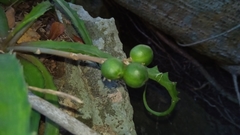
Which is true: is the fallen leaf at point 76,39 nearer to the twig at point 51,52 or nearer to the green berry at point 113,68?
the twig at point 51,52

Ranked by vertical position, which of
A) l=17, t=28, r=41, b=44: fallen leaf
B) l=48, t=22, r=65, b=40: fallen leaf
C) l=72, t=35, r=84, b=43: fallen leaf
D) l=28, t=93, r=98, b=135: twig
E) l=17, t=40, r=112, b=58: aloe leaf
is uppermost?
l=17, t=40, r=112, b=58: aloe leaf

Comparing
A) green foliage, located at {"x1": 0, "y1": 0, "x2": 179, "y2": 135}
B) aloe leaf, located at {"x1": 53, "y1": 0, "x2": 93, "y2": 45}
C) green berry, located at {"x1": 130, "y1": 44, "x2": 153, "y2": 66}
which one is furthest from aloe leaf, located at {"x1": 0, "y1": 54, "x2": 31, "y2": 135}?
aloe leaf, located at {"x1": 53, "y1": 0, "x2": 93, "y2": 45}

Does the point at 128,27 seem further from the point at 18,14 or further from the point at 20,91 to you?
the point at 20,91

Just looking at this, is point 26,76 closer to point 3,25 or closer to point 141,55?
point 3,25

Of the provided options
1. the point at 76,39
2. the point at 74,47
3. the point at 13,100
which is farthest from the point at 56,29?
the point at 13,100

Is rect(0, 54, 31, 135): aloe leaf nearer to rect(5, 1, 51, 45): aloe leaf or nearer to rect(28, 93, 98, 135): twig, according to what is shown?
rect(28, 93, 98, 135): twig

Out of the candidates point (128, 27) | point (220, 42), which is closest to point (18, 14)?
point (220, 42)
